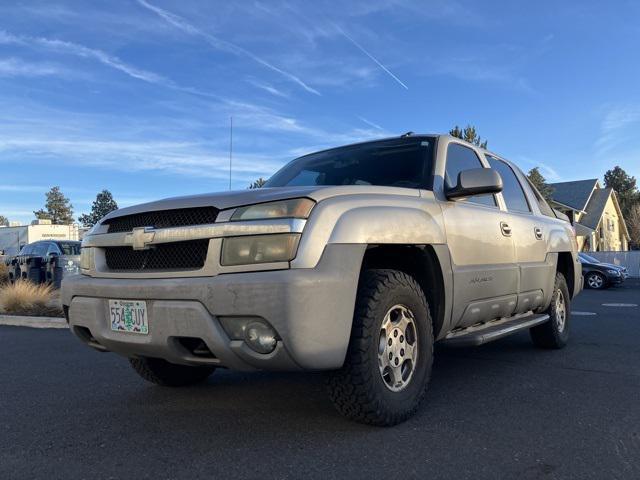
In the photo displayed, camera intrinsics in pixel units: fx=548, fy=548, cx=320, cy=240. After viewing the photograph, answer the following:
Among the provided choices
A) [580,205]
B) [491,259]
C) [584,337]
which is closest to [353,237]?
[491,259]

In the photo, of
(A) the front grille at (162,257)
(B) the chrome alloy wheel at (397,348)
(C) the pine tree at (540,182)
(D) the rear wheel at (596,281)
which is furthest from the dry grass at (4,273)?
(C) the pine tree at (540,182)

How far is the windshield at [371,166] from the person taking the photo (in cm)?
417

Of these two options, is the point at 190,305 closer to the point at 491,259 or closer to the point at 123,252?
the point at 123,252

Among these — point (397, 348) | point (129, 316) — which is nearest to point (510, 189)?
point (397, 348)

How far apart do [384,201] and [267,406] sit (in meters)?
1.62

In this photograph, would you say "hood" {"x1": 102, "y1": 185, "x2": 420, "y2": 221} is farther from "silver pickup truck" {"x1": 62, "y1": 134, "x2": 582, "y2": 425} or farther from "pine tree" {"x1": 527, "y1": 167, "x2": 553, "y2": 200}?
"pine tree" {"x1": 527, "y1": 167, "x2": 553, "y2": 200}

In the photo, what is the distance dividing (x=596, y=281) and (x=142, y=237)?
17.7 meters

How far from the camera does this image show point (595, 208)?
43781 millimetres

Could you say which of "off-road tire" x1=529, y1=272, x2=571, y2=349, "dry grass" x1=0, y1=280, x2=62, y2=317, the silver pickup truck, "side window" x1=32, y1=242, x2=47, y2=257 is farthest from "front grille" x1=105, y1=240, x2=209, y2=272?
"side window" x1=32, y1=242, x2=47, y2=257

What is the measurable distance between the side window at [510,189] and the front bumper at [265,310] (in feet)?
8.84

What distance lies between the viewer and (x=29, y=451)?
9.86 feet

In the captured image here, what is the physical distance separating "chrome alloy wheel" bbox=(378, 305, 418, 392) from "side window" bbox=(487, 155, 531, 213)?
2199 mm

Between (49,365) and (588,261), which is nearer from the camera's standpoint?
(49,365)

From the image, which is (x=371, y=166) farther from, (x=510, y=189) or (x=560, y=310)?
(x=560, y=310)
